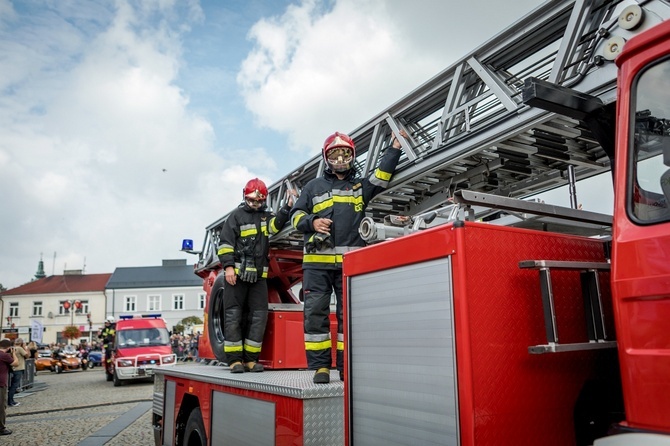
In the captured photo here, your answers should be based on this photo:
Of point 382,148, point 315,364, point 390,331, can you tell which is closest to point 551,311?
point 390,331

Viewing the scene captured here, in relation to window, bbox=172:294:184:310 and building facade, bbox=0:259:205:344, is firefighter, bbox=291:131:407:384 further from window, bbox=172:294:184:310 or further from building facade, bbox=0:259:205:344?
window, bbox=172:294:184:310

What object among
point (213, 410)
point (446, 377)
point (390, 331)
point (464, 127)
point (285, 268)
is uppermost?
point (464, 127)

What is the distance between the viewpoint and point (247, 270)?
5191 mm

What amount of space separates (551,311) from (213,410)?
120 inches

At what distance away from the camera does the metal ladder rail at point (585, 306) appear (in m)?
2.02

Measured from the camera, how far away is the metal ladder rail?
6.62 feet

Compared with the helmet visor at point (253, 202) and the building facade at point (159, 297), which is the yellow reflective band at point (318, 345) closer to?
the helmet visor at point (253, 202)

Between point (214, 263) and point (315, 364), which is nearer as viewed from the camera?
point (315, 364)

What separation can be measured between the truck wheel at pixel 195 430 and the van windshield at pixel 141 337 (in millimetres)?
14788

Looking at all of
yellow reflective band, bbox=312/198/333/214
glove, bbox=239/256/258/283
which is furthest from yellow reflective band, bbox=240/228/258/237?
yellow reflective band, bbox=312/198/333/214

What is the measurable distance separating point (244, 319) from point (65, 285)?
61.7 metres

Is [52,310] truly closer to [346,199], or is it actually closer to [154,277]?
[154,277]

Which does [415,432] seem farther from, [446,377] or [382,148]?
[382,148]

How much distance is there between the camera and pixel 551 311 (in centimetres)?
201
